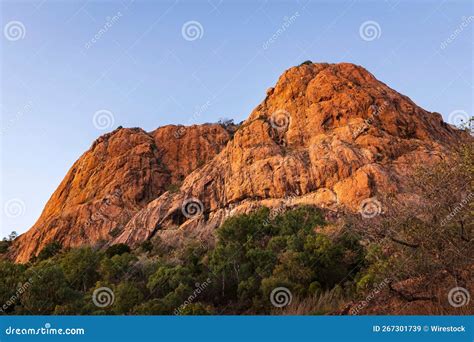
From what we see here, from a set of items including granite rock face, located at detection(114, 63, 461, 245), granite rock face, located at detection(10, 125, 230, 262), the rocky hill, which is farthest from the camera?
granite rock face, located at detection(10, 125, 230, 262)

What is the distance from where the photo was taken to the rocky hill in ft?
174

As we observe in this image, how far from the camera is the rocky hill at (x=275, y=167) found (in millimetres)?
53188

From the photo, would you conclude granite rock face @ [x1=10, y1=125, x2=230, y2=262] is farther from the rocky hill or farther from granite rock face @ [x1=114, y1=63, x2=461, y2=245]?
granite rock face @ [x1=114, y1=63, x2=461, y2=245]

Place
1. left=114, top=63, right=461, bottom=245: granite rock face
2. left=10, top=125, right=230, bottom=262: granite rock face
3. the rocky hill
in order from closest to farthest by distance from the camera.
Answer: left=114, top=63, right=461, bottom=245: granite rock face, the rocky hill, left=10, top=125, right=230, bottom=262: granite rock face

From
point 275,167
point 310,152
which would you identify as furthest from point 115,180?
point 310,152

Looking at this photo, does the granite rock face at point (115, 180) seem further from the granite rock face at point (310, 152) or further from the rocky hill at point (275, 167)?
the granite rock face at point (310, 152)

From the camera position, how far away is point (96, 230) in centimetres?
7075

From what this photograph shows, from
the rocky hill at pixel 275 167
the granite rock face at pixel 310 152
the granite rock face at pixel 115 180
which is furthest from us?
the granite rock face at pixel 115 180

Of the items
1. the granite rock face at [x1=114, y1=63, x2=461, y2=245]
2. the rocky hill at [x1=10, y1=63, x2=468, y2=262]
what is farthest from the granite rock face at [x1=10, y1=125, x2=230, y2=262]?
the granite rock face at [x1=114, y1=63, x2=461, y2=245]

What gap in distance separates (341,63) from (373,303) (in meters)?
65.0

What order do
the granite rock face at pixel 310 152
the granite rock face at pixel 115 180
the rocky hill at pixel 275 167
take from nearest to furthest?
1. the granite rock face at pixel 310 152
2. the rocky hill at pixel 275 167
3. the granite rock face at pixel 115 180

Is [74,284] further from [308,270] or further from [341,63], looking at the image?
[341,63]

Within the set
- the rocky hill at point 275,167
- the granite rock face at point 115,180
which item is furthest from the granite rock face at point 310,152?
the granite rock face at point 115,180

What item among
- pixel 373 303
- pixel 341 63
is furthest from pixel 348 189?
pixel 373 303
